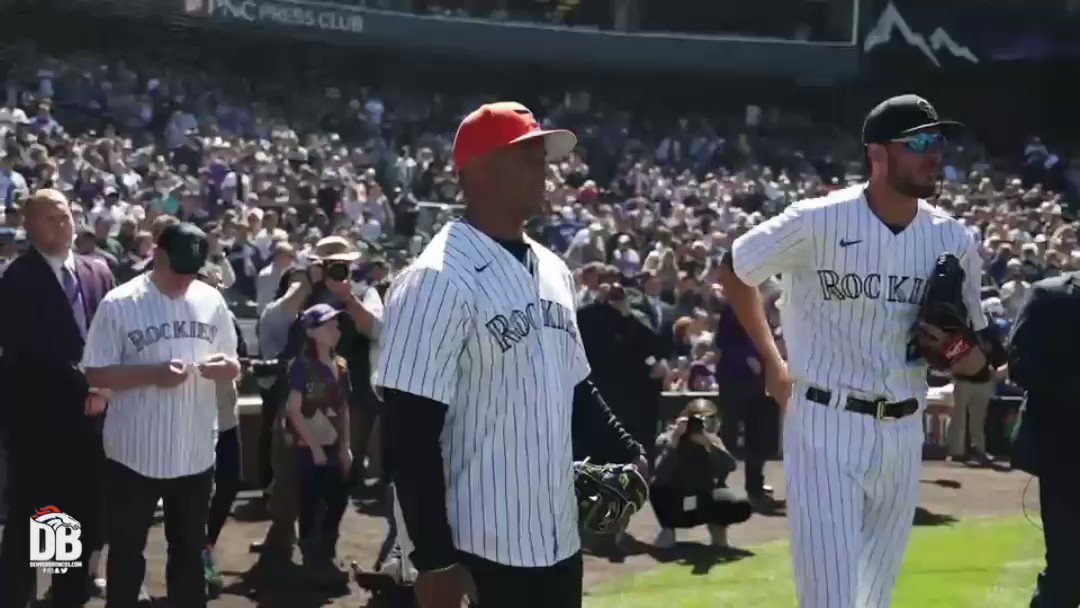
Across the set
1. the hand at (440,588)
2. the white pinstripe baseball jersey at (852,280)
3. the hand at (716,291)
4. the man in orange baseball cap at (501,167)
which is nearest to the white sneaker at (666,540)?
the hand at (716,291)

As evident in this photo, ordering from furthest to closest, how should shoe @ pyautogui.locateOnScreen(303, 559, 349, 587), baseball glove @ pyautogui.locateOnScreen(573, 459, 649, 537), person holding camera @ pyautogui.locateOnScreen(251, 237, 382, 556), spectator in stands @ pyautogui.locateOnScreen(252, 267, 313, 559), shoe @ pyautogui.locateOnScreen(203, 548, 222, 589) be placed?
1. spectator in stands @ pyautogui.locateOnScreen(252, 267, 313, 559)
2. person holding camera @ pyautogui.locateOnScreen(251, 237, 382, 556)
3. shoe @ pyautogui.locateOnScreen(303, 559, 349, 587)
4. shoe @ pyautogui.locateOnScreen(203, 548, 222, 589)
5. baseball glove @ pyautogui.locateOnScreen(573, 459, 649, 537)

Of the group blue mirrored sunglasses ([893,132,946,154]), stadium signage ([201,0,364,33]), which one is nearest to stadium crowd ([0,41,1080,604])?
stadium signage ([201,0,364,33])

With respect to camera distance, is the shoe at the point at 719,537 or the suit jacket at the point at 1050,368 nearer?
the suit jacket at the point at 1050,368

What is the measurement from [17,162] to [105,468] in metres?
11.2

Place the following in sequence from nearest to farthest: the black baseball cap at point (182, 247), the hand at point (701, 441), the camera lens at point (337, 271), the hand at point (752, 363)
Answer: the black baseball cap at point (182, 247) < the camera lens at point (337, 271) < the hand at point (701, 441) < the hand at point (752, 363)

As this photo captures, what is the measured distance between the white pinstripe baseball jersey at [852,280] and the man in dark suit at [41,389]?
9.94 ft

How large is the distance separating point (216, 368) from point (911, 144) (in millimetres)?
2876

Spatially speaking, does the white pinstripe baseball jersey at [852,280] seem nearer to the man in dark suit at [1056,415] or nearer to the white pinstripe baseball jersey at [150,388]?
the man in dark suit at [1056,415]

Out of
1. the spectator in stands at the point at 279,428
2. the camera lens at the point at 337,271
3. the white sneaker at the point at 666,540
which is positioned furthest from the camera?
the white sneaker at the point at 666,540

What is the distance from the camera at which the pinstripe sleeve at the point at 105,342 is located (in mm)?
5543

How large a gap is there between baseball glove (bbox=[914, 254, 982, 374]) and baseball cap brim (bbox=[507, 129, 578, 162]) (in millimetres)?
1344

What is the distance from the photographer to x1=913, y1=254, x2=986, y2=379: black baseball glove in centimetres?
415

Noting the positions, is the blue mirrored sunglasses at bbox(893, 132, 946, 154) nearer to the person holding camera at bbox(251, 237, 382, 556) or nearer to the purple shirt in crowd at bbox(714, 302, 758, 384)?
the person holding camera at bbox(251, 237, 382, 556)

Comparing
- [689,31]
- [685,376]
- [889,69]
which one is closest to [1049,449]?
[685,376]
